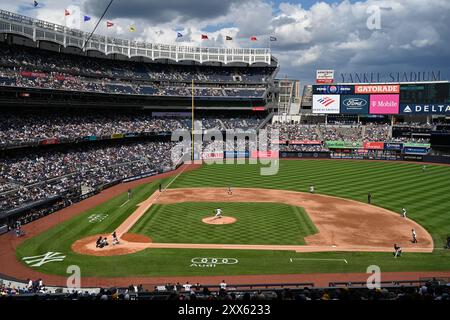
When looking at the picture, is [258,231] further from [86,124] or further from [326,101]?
[326,101]

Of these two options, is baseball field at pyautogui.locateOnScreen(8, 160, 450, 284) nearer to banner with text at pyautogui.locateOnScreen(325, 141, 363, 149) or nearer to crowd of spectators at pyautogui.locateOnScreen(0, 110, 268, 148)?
crowd of spectators at pyautogui.locateOnScreen(0, 110, 268, 148)

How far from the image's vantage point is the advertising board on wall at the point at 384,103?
271 feet

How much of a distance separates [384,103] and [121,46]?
5255cm

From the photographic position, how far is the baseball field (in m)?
24.7

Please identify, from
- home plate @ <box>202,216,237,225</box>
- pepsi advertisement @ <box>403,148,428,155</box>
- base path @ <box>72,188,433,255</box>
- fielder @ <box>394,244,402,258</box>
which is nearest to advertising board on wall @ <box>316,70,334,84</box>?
pepsi advertisement @ <box>403,148,428,155</box>

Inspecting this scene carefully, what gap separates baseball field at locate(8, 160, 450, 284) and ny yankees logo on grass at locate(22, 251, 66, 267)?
0.33 meters

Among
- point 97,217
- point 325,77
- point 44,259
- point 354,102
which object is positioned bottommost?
point 44,259

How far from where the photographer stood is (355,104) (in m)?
86.5

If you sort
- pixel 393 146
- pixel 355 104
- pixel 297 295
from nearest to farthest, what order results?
pixel 297 295
pixel 393 146
pixel 355 104

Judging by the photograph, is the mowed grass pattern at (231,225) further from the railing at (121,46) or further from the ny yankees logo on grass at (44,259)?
the railing at (121,46)

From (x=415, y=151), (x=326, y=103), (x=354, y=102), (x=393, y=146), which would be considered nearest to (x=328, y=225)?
(x=415, y=151)

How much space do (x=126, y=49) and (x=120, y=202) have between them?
146 ft

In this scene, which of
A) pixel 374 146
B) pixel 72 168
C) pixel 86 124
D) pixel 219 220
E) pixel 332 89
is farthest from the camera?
pixel 332 89
